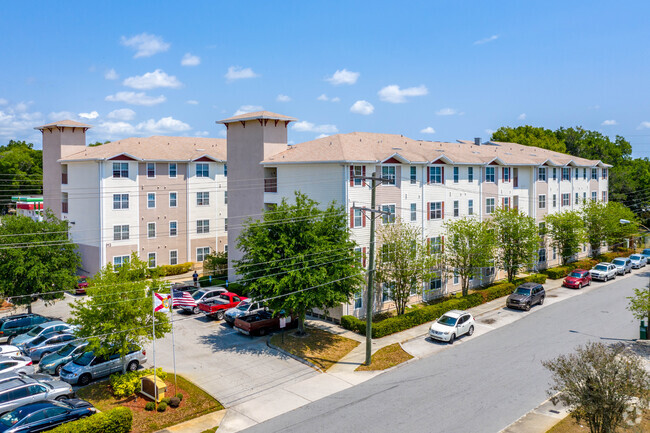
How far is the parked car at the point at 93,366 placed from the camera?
24578 millimetres

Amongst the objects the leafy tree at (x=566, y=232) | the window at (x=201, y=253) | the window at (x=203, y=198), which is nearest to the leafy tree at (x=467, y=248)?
the leafy tree at (x=566, y=232)

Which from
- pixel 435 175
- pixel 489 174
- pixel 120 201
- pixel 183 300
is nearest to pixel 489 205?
pixel 489 174

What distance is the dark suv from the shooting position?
103 feet

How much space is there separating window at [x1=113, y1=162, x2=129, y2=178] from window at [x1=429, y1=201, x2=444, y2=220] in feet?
87.0

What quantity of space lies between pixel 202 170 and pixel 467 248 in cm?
2666

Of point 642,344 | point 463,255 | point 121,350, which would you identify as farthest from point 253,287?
point 642,344

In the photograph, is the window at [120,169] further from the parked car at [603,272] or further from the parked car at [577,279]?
the parked car at [603,272]

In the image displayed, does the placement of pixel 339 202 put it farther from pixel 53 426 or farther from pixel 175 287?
pixel 53 426

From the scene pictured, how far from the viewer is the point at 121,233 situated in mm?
45969

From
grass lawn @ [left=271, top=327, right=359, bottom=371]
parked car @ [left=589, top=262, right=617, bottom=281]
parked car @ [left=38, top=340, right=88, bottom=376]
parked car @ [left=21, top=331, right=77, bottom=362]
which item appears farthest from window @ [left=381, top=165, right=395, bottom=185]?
parked car @ [left=589, top=262, right=617, bottom=281]

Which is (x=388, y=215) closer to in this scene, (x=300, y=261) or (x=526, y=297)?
(x=300, y=261)

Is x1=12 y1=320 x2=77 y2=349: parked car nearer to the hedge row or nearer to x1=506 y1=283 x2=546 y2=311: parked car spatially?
the hedge row

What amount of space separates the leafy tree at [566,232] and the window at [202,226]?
33911mm

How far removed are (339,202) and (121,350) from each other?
16.5m
